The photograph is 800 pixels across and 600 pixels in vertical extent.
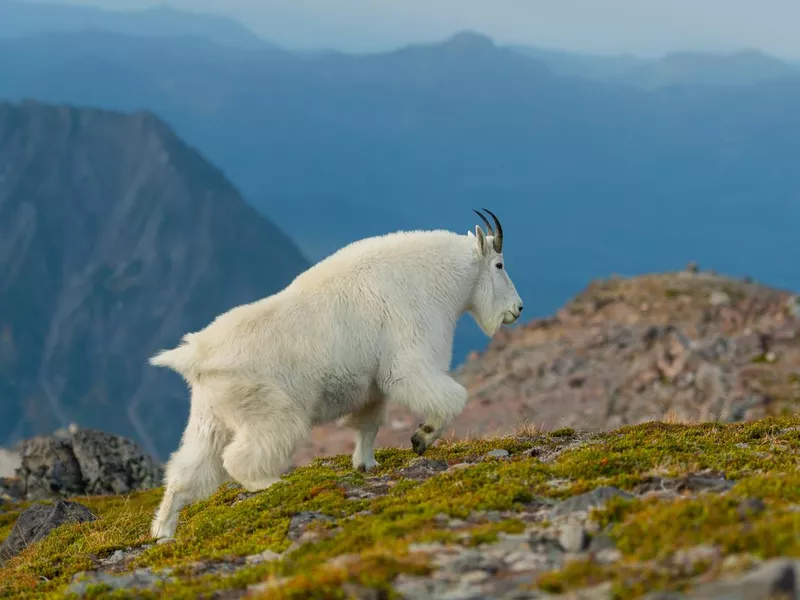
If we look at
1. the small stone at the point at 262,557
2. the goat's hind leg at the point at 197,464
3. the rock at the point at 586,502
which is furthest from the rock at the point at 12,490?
the rock at the point at 586,502

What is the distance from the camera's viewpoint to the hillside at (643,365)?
55.3 m

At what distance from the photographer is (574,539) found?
7000 mm

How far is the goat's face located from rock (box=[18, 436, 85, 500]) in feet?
57.1

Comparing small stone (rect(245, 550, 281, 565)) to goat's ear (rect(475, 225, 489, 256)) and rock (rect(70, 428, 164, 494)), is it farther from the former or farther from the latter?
rock (rect(70, 428, 164, 494))

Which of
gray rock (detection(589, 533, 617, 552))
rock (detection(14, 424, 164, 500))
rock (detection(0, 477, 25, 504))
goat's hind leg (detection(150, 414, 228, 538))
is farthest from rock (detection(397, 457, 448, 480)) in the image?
rock (detection(0, 477, 25, 504))

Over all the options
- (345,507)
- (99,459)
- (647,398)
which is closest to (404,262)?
(345,507)

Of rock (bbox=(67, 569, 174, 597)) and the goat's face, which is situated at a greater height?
the goat's face

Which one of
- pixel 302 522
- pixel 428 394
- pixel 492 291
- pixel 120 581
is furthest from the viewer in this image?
pixel 492 291

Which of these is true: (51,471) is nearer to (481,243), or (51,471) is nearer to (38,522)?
(38,522)

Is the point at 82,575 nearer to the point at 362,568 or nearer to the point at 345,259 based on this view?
the point at 362,568

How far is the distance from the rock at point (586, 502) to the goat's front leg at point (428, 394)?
11.5 ft

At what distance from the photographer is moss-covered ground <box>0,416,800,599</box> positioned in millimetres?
6312

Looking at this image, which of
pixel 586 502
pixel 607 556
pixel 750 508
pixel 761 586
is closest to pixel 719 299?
pixel 586 502

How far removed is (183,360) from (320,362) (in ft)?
5.22
